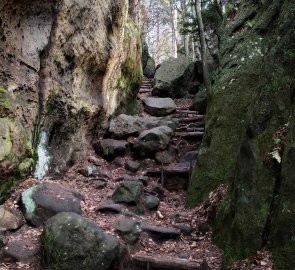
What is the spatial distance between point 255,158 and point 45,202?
4236 millimetres

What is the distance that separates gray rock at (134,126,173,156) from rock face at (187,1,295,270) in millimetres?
2164

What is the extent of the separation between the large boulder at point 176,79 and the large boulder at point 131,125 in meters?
6.17

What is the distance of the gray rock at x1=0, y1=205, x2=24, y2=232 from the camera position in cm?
660

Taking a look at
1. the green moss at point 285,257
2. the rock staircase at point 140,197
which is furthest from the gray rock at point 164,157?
the green moss at point 285,257

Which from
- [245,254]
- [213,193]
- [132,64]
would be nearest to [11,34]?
[213,193]

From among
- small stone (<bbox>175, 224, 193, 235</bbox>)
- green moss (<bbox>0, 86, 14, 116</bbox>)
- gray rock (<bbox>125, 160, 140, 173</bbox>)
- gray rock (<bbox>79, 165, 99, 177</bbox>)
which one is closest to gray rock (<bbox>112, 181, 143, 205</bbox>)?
small stone (<bbox>175, 224, 193, 235</bbox>)

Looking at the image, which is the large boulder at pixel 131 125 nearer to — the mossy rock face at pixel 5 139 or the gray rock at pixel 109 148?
the gray rock at pixel 109 148

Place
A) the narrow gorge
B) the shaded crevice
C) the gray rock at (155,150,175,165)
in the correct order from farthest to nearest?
the gray rock at (155,150,175,165) → the narrow gorge → the shaded crevice

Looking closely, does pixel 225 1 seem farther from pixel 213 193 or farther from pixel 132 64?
pixel 213 193

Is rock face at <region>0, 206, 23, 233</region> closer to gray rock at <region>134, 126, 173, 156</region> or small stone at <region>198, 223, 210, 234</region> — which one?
small stone at <region>198, 223, 210, 234</region>

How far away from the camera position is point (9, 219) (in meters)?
6.74

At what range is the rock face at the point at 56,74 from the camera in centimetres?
785

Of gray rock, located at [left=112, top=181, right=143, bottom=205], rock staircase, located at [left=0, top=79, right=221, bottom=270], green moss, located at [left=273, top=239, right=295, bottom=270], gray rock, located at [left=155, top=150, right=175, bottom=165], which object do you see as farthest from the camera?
gray rock, located at [left=155, top=150, right=175, bottom=165]

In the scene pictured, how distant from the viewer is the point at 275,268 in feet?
16.2
